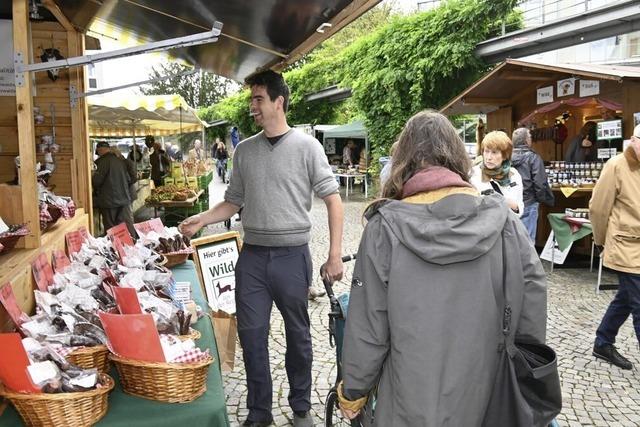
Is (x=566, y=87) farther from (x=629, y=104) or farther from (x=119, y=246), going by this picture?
(x=119, y=246)

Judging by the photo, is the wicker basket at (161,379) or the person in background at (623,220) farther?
the person in background at (623,220)

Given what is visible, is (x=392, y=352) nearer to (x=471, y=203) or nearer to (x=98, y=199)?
(x=471, y=203)

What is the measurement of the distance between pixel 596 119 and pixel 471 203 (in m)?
9.10

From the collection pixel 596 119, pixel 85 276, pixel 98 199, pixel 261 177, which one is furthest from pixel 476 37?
pixel 85 276

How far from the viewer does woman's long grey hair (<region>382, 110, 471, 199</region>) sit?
194cm

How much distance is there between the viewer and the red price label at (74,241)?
359 centimetres

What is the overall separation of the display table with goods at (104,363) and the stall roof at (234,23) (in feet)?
5.93

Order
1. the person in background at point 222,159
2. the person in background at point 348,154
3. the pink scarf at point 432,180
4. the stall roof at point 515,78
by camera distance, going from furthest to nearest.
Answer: the person in background at point 222,159
the person in background at point 348,154
the stall roof at point 515,78
the pink scarf at point 432,180

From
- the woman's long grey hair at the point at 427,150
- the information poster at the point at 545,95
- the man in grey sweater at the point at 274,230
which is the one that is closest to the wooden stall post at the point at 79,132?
the man in grey sweater at the point at 274,230

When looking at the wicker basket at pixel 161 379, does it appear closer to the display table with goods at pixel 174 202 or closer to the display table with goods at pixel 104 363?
the display table with goods at pixel 104 363

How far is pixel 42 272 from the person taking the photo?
9.30ft

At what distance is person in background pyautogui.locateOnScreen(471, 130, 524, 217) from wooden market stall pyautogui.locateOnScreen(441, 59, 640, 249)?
3.30m

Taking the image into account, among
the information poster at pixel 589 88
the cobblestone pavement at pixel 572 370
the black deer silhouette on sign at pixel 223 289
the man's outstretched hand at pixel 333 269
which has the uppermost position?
the information poster at pixel 589 88

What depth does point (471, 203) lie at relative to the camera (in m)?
1.83
